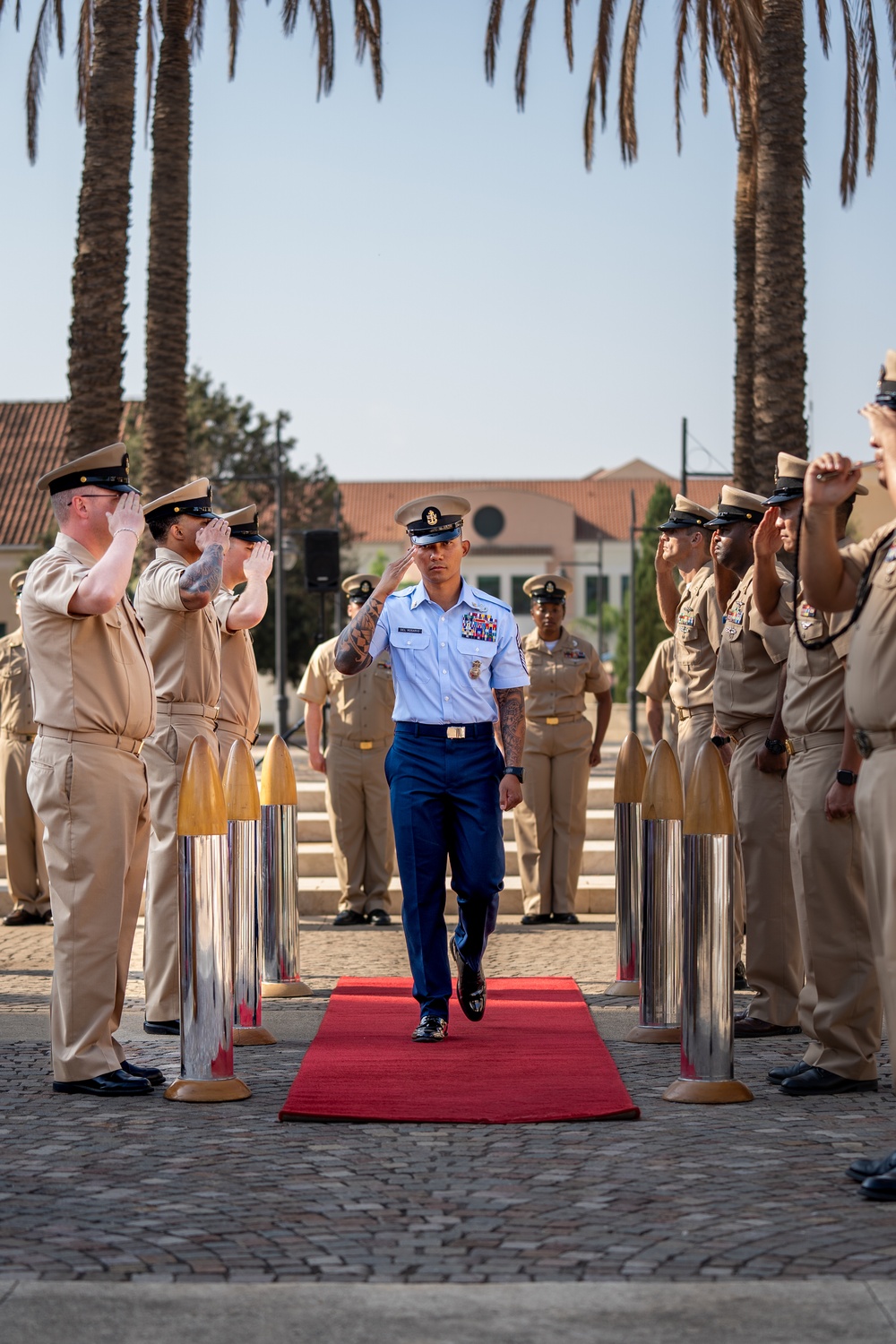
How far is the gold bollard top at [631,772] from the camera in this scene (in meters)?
8.84

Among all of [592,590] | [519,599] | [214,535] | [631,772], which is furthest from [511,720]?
[592,590]

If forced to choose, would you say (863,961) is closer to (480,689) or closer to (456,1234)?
(480,689)

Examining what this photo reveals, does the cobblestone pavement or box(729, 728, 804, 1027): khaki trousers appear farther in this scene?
box(729, 728, 804, 1027): khaki trousers

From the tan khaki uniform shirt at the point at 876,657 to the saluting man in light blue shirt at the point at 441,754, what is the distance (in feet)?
8.00

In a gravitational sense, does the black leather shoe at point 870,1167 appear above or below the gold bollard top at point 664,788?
below

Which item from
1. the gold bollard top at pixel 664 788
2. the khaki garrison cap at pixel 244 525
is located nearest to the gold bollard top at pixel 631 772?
the gold bollard top at pixel 664 788

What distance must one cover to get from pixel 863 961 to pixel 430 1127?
188cm

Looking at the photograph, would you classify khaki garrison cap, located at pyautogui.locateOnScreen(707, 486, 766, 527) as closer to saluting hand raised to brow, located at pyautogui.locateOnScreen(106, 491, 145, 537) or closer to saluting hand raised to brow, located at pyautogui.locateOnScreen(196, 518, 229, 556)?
saluting hand raised to brow, located at pyautogui.locateOnScreen(196, 518, 229, 556)

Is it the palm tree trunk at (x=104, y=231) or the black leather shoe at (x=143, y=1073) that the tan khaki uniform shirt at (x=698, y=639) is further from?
the palm tree trunk at (x=104, y=231)

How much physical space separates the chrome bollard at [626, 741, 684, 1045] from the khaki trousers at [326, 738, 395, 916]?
4.97 m

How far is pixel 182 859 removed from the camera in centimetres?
649

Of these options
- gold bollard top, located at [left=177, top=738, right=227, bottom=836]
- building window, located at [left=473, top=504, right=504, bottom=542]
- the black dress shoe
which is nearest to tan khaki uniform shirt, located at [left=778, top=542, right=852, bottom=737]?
the black dress shoe

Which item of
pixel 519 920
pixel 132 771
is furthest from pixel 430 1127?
pixel 519 920

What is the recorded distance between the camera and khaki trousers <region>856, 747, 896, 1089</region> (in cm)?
512
